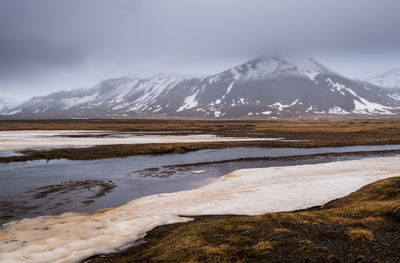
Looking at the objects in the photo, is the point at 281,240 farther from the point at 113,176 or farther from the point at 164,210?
the point at 113,176

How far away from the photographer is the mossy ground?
33.2ft

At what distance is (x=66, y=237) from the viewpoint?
1370 centimetres

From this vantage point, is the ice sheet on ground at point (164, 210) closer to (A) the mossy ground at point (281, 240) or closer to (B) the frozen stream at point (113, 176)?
(A) the mossy ground at point (281, 240)

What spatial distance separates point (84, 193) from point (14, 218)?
6604 millimetres

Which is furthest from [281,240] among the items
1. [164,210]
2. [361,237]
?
[164,210]

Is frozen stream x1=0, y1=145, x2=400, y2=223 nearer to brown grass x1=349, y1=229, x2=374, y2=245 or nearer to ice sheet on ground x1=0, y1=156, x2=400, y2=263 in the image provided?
ice sheet on ground x1=0, y1=156, x2=400, y2=263

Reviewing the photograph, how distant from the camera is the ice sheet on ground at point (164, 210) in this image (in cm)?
1252

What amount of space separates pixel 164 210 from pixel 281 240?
8667 mm

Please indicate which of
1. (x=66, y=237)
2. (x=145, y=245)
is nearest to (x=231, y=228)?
(x=145, y=245)

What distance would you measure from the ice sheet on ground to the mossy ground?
1.55m

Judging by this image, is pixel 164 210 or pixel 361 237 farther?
pixel 164 210

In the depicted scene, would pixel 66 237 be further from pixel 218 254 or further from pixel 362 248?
pixel 362 248

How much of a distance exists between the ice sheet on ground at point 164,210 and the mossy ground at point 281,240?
1546 millimetres

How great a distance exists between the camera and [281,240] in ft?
37.5
